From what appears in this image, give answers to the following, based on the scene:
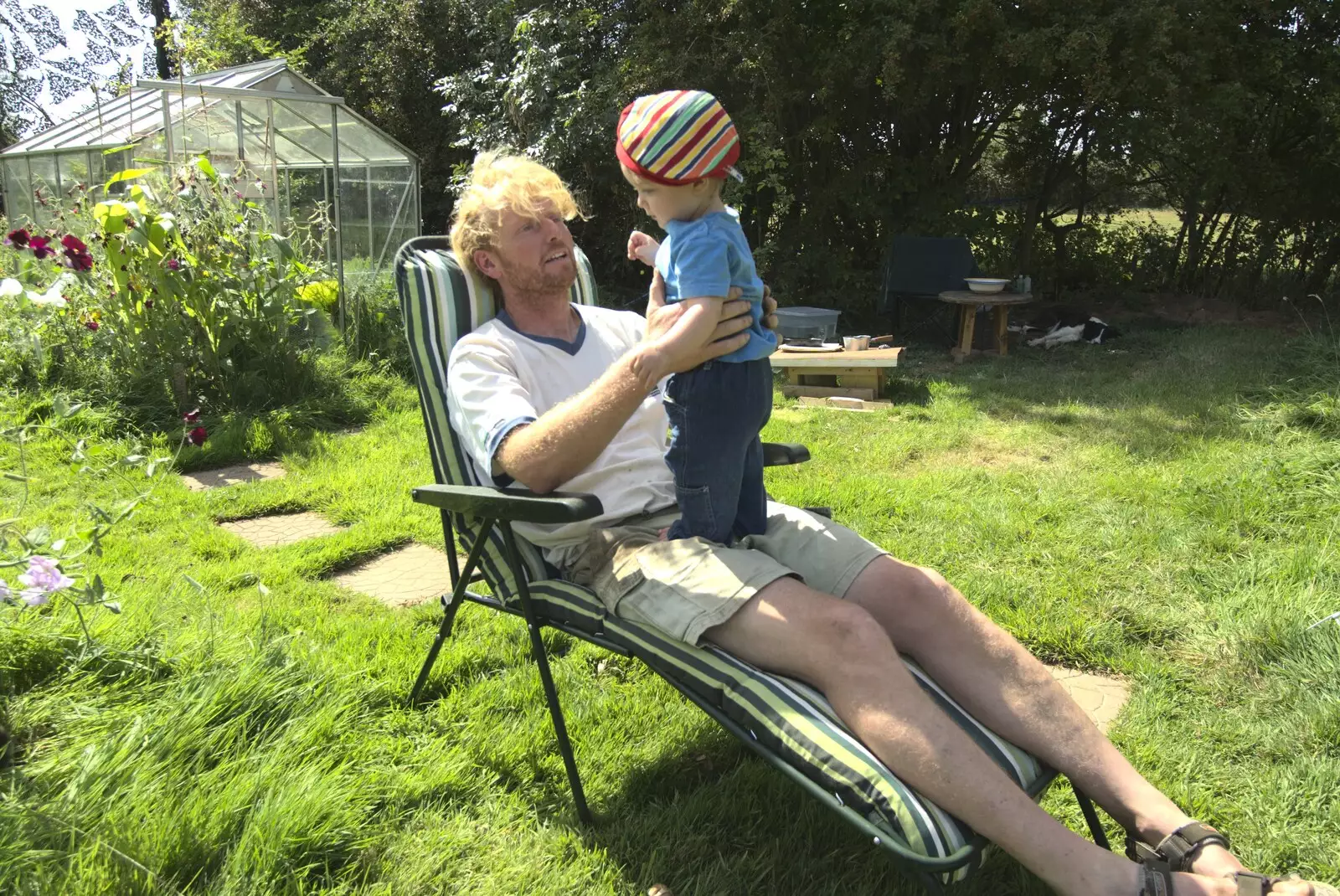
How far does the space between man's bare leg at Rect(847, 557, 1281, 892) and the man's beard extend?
1.11m

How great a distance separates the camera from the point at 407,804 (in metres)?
2.13

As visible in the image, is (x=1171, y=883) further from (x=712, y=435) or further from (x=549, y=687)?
(x=549, y=687)

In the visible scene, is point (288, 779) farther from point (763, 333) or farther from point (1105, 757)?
point (1105, 757)

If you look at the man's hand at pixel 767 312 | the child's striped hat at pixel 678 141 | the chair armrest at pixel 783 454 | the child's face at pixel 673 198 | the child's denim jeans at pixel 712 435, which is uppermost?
the child's striped hat at pixel 678 141

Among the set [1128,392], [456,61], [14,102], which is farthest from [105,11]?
[1128,392]

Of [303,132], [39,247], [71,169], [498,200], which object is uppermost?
[303,132]

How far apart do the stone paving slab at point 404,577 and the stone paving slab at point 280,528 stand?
0.37 metres

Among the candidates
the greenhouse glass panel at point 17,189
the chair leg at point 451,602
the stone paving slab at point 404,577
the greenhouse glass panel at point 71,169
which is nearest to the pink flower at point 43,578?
the chair leg at point 451,602

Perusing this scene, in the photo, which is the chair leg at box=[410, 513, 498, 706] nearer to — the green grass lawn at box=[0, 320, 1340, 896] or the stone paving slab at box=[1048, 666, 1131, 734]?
the green grass lawn at box=[0, 320, 1340, 896]

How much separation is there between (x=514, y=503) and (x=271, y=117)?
714cm

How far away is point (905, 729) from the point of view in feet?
5.41

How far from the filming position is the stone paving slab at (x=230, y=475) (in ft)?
14.3

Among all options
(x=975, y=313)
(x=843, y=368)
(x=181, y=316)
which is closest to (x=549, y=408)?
(x=181, y=316)

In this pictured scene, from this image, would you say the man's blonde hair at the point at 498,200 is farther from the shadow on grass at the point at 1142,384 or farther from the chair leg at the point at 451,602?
the shadow on grass at the point at 1142,384
